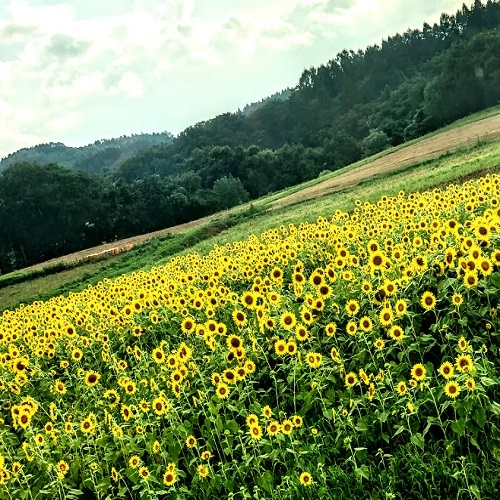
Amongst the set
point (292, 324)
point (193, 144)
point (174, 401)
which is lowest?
point (174, 401)

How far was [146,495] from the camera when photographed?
4156mm

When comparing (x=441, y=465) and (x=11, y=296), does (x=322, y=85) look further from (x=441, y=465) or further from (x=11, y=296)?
(x=441, y=465)

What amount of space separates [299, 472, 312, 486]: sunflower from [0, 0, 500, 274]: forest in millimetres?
66078

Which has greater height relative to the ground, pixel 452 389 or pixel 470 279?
pixel 470 279

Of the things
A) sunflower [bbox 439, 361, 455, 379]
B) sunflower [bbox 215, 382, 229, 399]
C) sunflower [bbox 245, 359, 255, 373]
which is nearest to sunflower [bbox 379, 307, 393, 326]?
sunflower [bbox 439, 361, 455, 379]

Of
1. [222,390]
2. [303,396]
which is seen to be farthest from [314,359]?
[222,390]

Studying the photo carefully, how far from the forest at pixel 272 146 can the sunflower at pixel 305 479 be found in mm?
66078

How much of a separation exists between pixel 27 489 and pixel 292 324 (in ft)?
8.84

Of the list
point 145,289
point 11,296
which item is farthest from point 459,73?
point 145,289

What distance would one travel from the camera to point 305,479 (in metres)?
3.71

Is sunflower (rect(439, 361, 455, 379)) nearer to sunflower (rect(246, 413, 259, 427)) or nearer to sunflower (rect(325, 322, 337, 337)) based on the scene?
sunflower (rect(325, 322, 337, 337))

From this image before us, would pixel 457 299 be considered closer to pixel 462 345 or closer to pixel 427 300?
pixel 427 300

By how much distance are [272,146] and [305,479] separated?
4924 inches

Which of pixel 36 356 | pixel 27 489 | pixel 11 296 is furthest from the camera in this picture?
pixel 11 296
